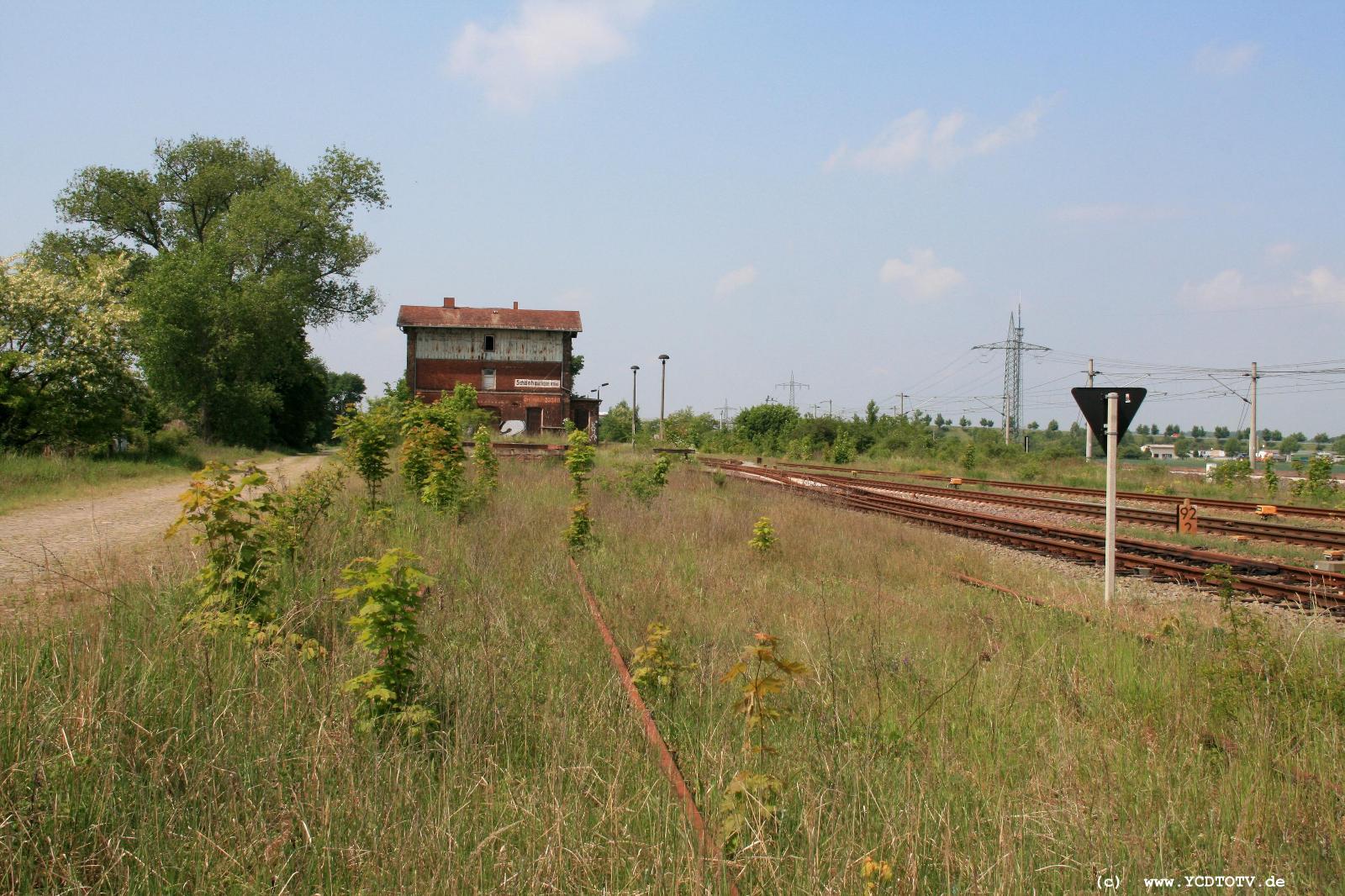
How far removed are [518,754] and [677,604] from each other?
144 inches

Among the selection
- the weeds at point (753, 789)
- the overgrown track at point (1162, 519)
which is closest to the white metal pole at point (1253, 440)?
the overgrown track at point (1162, 519)

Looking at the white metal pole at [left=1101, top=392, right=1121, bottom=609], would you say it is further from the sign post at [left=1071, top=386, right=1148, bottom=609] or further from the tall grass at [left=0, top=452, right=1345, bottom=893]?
the tall grass at [left=0, top=452, right=1345, bottom=893]

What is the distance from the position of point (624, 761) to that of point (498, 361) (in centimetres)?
5380

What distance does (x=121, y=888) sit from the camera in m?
2.80

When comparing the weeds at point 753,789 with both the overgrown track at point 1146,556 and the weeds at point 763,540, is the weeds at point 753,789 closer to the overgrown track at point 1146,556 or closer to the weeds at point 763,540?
the overgrown track at point 1146,556

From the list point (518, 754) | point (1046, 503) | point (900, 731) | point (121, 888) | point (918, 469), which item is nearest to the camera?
point (121, 888)

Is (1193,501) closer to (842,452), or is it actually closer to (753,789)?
(753,789)

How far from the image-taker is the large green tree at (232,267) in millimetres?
36875

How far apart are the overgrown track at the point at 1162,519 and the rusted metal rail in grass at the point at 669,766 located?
1287 cm

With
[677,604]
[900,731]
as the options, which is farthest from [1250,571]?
[900,731]

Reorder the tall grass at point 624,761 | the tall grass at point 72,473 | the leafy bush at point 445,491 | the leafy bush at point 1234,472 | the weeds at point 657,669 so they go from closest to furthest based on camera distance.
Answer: the tall grass at point 624,761, the weeds at point 657,669, the leafy bush at point 445,491, the tall grass at point 72,473, the leafy bush at point 1234,472

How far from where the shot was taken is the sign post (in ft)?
30.5

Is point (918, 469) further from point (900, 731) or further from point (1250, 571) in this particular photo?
point (900, 731)

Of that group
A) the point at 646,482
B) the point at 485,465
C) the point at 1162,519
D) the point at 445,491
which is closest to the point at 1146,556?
the point at 1162,519
